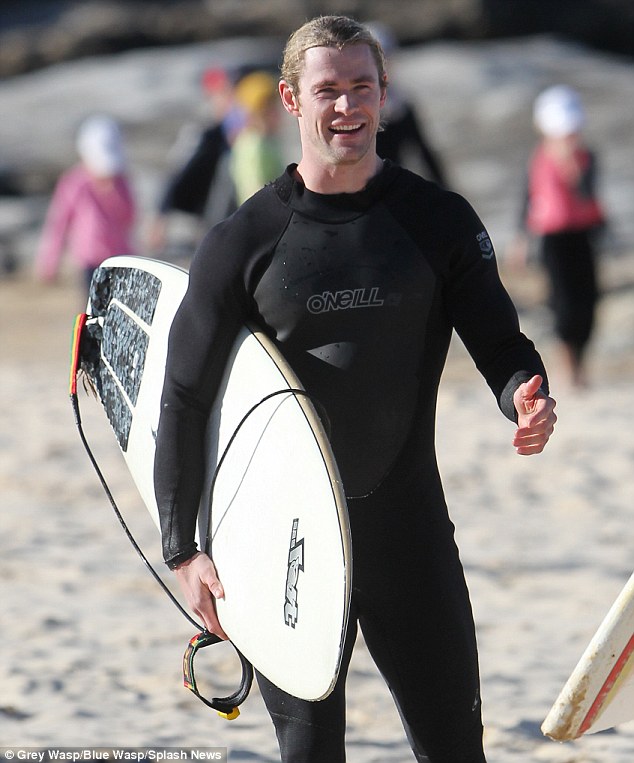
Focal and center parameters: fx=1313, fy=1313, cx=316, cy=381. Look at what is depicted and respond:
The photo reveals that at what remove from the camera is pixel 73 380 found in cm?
276

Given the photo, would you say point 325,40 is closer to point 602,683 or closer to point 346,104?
point 346,104

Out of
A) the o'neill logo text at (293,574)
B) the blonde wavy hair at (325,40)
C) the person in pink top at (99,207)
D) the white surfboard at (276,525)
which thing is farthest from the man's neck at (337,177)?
the person in pink top at (99,207)

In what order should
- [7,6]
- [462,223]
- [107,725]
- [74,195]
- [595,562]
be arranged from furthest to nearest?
1. [7,6]
2. [74,195]
3. [595,562]
4. [107,725]
5. [462,223]

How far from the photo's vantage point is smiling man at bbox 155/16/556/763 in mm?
2336

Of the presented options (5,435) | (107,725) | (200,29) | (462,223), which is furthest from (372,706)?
(200,29)

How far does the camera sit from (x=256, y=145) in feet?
21.6

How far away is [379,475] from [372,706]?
1493mm

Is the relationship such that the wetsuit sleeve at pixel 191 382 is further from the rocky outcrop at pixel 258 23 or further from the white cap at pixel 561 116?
the rocky outcrop at pixel 258 23

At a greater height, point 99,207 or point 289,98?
point 99,207

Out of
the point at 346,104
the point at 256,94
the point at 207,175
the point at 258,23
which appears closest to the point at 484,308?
the point at 346,104

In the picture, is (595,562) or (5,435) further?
(5,435)

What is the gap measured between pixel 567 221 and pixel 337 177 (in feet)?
18.7

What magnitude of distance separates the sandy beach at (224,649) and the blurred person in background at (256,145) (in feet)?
5.12

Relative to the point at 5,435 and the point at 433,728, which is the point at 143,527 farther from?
the point at 433,728
